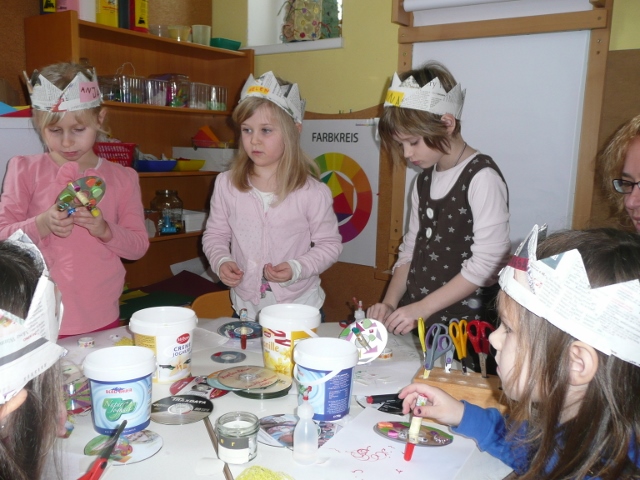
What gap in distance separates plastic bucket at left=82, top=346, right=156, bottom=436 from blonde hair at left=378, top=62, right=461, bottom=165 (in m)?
1.03

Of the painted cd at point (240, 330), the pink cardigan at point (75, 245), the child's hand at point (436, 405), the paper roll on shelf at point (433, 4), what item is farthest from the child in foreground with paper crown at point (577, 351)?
the paper roll on shelf at point (433, 4)

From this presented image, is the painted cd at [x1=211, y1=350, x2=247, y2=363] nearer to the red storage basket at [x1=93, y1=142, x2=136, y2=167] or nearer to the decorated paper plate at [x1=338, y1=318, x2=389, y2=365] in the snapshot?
the decorated paper plate at [x1=338, y1=318, x2=389, y2=365]

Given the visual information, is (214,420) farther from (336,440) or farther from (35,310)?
(35,310)

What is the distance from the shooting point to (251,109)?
1.87 metres

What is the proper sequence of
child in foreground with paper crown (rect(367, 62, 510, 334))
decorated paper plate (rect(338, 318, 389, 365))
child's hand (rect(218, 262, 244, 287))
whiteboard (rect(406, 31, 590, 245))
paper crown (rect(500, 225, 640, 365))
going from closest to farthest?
paper crown (rect(500, 225, 640, 365)) < decorated paper plate (rect(338, 318, 389, 365)) < child in foreground with paper crown (rect(367, 62, 510, 334)) < child's hand (rect(218, 262, 244, 287)) < whiteboard (rect(406, 31, 590, 245))

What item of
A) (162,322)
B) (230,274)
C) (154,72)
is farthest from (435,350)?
(154,72)

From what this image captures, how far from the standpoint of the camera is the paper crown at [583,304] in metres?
0.73

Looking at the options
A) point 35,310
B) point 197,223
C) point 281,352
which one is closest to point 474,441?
point 281,352

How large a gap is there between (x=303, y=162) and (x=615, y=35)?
1.48 metres

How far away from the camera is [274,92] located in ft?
6.09

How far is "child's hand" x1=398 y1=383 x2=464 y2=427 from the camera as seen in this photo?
0.98m

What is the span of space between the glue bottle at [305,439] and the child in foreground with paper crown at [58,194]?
957mm

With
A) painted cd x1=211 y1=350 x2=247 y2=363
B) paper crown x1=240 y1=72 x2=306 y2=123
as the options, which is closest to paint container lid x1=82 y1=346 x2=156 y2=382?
painted cd x1=211 y1=350 x2=247 y2=363

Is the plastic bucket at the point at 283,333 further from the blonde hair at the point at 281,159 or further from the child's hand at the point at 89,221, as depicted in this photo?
the blonde hair at the point at 281,159
